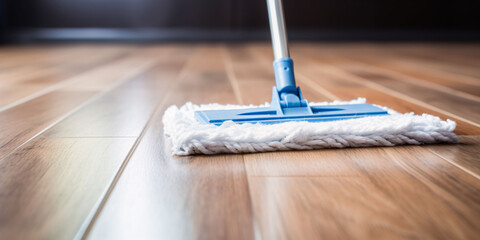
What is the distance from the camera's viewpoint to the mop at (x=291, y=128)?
1.99 ft

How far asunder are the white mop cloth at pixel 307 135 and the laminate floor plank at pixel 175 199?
2 centimetres

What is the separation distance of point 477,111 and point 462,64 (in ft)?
3.68

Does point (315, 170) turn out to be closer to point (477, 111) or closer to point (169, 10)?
point (477, 111)

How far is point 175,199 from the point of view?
46 centimetres

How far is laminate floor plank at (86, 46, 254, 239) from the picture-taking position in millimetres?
390

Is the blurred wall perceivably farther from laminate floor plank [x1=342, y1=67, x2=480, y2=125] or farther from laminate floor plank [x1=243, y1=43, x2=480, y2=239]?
laminate floor plank [x1=243, y1=43, x2=480, y2=239]

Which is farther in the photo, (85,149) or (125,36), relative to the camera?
(125,36)

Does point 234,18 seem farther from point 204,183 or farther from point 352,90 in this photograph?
point 204,183

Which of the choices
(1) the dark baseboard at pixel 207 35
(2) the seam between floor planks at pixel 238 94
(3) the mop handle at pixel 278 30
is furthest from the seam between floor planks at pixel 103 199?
(1) the dark baseboard at pixel 207 35

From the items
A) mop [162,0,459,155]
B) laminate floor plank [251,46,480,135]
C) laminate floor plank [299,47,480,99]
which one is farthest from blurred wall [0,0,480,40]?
mop [162,0,459,155]

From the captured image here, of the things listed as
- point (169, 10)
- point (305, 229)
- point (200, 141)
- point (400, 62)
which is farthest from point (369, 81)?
point (169, 10)

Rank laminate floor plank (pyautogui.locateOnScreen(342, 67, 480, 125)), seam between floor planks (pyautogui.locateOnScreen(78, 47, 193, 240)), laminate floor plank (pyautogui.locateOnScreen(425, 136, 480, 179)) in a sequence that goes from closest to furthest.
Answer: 1. seam between floor planks (pyautogui.locateOnScreen(78, 47, 193, 240))
2. laminate floor plank (pyautogui.locateOnScreen(425, 136, 480, 179))
3. laminate floor plank (pyautogui.locateOnScreen(342, 67, 480, 125))

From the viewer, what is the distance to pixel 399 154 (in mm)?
614

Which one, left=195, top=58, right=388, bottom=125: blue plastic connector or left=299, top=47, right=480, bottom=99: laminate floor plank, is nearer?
left=195, top=58, right=388, bottom=125: blue plastic connector
